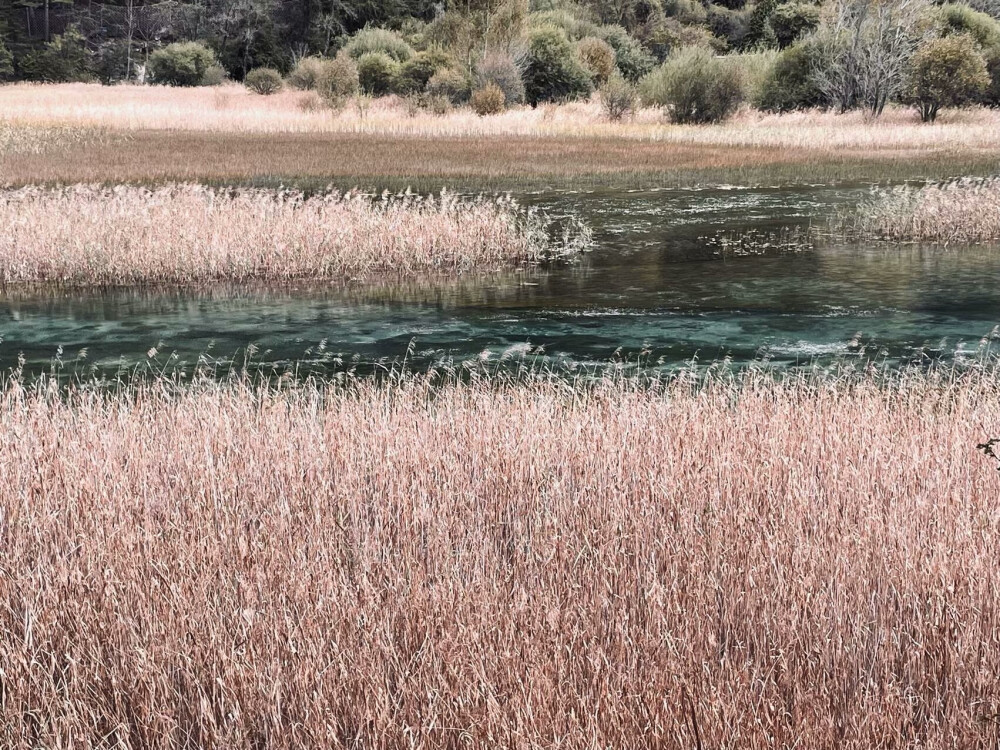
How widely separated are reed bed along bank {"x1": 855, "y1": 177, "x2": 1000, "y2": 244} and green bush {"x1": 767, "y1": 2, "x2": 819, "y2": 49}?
4703 cm

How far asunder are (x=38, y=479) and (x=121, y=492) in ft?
2.02

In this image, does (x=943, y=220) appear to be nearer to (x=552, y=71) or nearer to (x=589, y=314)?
(x=589, y=314)

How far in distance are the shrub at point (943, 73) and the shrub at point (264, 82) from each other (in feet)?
106

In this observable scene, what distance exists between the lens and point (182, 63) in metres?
65.4

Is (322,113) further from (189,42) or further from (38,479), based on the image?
(38,479)

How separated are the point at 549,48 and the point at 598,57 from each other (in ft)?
16.6

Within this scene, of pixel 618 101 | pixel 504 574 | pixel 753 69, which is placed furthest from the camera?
pixel 753 69

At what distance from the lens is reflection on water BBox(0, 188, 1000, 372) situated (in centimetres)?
1130

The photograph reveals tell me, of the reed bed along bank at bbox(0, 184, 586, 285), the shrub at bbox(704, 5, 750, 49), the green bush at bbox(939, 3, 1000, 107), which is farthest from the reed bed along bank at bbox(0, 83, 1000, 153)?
the shrub at bbox(704, 5, 750, 49)

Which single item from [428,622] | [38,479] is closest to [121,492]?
[38,479]

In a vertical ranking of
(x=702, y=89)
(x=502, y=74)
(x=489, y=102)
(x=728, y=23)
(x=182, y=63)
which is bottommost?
(x=489, y=102)

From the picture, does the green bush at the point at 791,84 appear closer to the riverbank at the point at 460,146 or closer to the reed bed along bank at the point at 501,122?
the reed bed along bank at the point at 501,122

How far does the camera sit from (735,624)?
430 centimetres

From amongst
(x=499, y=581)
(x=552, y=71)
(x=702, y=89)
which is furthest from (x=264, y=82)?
(x=499, y=581)
